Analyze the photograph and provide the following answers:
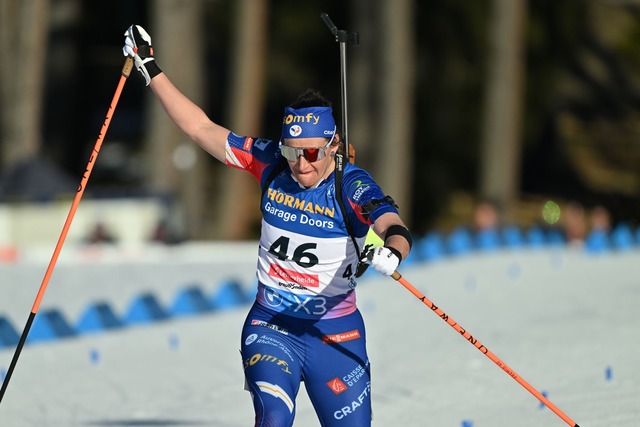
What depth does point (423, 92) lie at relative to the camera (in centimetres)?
3434

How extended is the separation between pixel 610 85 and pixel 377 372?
980 inches

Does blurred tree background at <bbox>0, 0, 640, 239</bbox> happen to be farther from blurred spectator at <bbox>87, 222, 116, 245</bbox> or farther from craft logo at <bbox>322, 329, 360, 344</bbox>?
craft logo at <bbox>322, 329, 360, 344</bbox>

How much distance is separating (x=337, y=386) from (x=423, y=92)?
93.7 feet

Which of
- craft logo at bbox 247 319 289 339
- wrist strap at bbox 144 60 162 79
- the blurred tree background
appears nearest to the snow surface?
craft logo at bbox 247 319 289 339

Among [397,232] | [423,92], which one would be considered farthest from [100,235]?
[397,232]

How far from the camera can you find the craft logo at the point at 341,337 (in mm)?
6254

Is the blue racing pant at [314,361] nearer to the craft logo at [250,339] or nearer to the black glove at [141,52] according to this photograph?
the craft logo at [250,339]

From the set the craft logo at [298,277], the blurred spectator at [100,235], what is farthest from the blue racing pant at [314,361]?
the blurred spectator at [100,235]

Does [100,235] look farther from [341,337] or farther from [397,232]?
[397,232]

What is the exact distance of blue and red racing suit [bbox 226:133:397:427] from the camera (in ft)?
20.1

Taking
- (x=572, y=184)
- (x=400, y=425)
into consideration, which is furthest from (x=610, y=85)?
(x=400, y=425)

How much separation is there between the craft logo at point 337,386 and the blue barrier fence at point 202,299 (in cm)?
628

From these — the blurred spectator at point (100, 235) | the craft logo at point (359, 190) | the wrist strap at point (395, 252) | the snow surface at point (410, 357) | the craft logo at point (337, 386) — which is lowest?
the blurred spectator at point (100, 235)

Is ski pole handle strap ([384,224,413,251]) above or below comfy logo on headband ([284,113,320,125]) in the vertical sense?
below
